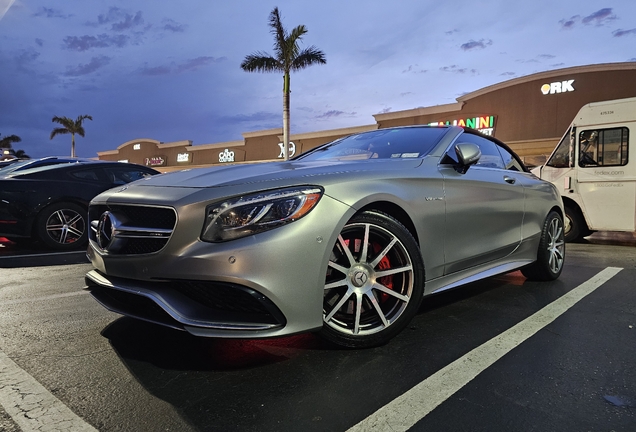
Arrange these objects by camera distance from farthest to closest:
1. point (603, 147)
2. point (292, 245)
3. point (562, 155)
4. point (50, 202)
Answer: point (562, 155) → point (603, 147) → point (50, 202) → point (292, 245)

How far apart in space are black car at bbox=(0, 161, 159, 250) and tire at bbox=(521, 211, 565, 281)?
17.6 feet

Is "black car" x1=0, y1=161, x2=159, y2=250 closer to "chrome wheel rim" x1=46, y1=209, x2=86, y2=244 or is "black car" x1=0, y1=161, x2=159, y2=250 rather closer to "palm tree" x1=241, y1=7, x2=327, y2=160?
"chrome wheel rim" x1=46, y1=209, x2=86, y2=244

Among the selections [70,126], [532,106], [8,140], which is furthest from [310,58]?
[8,140]

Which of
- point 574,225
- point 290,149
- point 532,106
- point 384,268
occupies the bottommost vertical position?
point 574,225

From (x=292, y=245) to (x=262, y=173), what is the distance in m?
0.54

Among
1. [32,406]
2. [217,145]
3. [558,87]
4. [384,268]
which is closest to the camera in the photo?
[32,406]

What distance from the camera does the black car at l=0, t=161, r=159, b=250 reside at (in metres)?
6.40

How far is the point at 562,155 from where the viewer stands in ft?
28.4

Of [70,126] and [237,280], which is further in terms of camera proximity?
[70,126]

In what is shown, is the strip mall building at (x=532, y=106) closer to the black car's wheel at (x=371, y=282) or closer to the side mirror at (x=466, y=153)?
the side mirror at (x=466, y=153)

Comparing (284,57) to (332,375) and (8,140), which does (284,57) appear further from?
(8,140)

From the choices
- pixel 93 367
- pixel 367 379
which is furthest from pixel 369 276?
pixel 93 367

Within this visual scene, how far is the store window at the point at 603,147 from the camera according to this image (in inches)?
311

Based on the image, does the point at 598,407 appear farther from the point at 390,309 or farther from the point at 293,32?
the point at 293,32
